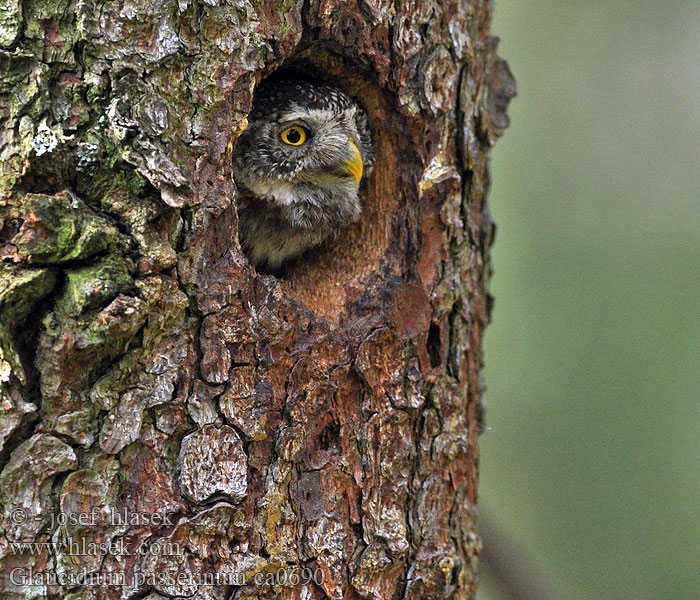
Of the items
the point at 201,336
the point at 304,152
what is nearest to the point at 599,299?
the point at 304,152

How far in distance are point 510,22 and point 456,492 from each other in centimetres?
414

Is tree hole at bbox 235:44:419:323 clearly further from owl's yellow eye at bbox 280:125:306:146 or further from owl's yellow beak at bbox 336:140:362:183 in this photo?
owl's yellow eye at bbox 280:125:306:146

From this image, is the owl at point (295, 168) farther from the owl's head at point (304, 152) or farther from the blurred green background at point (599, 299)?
the blurred green background at point (599, 299)

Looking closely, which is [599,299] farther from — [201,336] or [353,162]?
[201,336]

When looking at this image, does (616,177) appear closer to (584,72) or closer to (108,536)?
(584,72)

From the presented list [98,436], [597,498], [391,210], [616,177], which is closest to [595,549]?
[597,498]

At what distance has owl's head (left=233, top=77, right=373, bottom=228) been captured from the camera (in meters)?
2.75

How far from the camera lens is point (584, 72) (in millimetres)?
5328

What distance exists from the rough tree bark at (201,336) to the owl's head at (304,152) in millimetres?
396
